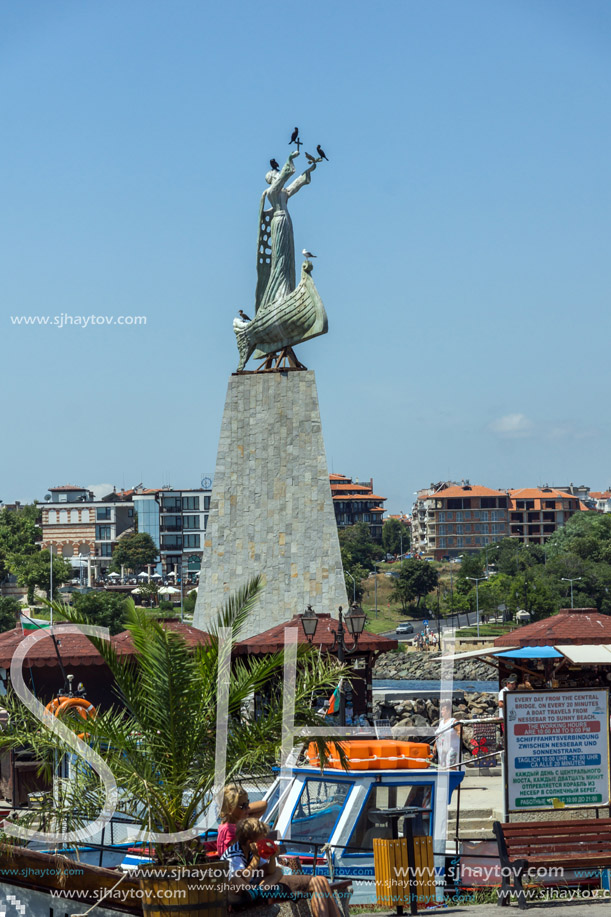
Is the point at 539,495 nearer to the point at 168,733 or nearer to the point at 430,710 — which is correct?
the point at 430,710

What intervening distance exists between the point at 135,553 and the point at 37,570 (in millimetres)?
22370

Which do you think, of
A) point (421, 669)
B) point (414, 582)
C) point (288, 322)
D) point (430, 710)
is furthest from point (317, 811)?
point (414, 582)

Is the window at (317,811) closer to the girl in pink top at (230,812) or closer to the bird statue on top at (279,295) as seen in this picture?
the girl in pink top at (230,812)

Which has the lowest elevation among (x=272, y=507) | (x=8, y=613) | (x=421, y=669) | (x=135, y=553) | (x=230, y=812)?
(x=421, y=669)

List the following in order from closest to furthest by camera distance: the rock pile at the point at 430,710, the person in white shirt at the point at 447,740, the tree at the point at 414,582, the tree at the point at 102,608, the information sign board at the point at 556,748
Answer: the information sign board at the point at 556,748 → the person in white shirt at the point at 447,740 → the rock pile at the point at 430,710 → the tree at the point at 102,608 → the tree at the point at 414,582

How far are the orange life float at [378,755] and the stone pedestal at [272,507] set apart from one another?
19801 millimetres

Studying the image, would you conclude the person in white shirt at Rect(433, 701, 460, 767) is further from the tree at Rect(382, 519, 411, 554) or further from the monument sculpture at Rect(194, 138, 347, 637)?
the tree at Rect(382, 519, 411, 554)

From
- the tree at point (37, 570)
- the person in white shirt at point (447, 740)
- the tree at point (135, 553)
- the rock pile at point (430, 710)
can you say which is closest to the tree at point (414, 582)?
the tree at point (135, 553)

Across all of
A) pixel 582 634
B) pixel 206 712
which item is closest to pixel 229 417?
pixel 582 634

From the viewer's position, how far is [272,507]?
3092 centimetres

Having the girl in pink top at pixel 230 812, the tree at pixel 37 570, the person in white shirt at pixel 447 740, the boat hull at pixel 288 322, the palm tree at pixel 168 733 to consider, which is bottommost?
the person in white shirt at pixel 447 740

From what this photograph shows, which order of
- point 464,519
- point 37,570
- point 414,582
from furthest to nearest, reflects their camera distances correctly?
point 464,519, point 414,582, point 37,570

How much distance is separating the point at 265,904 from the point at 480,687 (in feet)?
186

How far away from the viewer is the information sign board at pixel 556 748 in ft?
31.5
